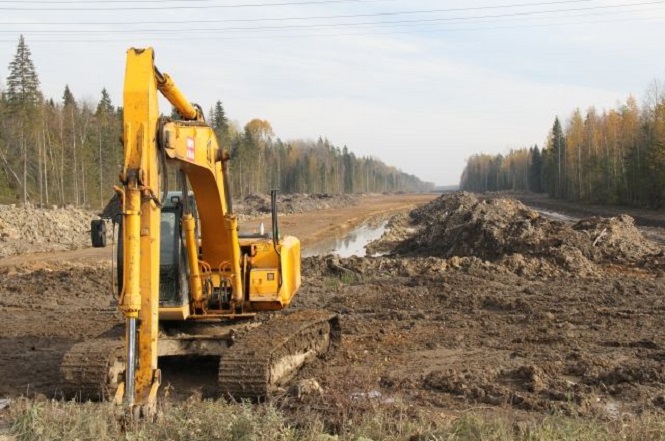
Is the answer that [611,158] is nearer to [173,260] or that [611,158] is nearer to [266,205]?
[266,205]

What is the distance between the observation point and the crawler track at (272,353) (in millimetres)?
7258

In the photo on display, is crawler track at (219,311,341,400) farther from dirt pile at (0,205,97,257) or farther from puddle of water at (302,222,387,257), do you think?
dirt pile at (0,205,97,257)

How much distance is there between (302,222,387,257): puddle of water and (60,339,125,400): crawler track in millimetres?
19165

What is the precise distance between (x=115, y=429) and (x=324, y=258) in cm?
1482

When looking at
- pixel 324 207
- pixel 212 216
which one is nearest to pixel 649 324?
pixel 212 216

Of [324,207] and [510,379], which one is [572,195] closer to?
[324,207]

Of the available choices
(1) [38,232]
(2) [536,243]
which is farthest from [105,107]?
(2) [536,243]

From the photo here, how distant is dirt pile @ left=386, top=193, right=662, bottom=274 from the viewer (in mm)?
18828

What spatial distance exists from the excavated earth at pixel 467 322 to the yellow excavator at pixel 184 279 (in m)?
0.56

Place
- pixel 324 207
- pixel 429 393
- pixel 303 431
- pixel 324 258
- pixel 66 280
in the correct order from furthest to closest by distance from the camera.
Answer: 1. pixel 324 207
2. pixel 324 258
3. pixel 66 280
4. pixel 429 393
5. pixel 303 431

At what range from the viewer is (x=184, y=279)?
8.32 meters

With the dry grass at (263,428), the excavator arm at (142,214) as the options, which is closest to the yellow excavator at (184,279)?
the excavator arm at (142,214)

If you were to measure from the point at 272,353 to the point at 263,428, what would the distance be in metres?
2.19

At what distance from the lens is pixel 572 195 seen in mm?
78000
